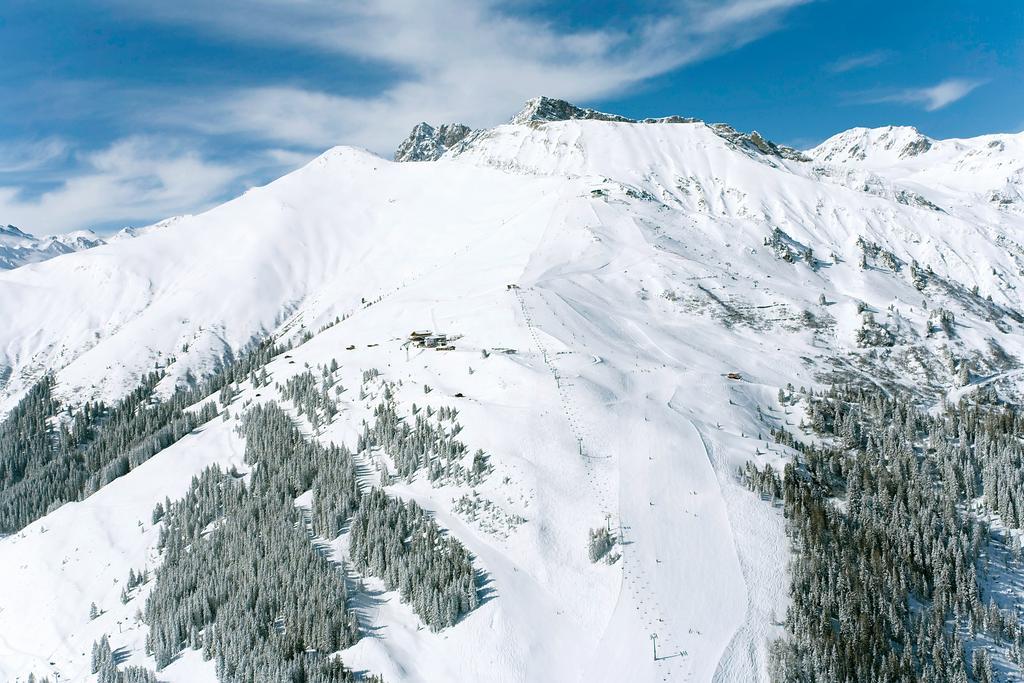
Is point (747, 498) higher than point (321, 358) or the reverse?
the reverse

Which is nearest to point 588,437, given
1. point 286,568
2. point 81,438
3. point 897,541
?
point 897,541

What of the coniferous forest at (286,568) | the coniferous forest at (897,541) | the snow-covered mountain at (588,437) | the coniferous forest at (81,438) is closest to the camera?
the coniferous forest at (897,541)

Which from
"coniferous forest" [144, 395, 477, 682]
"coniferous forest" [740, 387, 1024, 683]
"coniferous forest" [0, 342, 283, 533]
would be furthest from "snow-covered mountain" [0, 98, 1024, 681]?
"coniferous forest" [0, 342, 283, 533]

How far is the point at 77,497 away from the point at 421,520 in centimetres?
8454

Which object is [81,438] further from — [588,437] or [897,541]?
[897,541]

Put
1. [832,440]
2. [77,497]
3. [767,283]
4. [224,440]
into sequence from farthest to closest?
[767,283] → [77,497] → [224,440] → [832,440]

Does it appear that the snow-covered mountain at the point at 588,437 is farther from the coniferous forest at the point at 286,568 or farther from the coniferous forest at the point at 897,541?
the coniferous forest at the point at 897,541

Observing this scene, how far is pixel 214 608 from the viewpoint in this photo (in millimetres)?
68125

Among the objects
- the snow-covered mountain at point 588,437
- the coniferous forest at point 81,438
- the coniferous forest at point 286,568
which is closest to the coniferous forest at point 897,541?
the snow-covered mountain at point 588,437

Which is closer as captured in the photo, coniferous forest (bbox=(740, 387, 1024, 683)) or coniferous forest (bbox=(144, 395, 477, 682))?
coniferous forest (bbox=(740, 387, 1024, 683))

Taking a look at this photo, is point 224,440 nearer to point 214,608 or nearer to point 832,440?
point 214,608

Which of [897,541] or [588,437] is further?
[588,437]

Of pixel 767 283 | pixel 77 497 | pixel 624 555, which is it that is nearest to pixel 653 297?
pixel 767 283

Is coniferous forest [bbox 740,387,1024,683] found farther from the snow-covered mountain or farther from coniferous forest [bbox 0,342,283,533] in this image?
coniferous forest [bbox 0,342,283,533]
